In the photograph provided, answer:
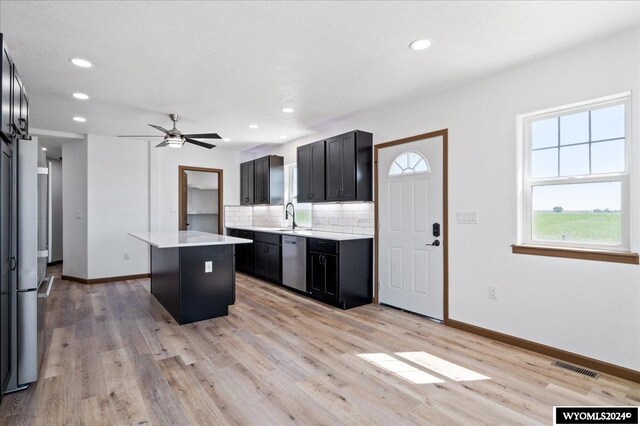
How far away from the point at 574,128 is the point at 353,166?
2313 millimetres

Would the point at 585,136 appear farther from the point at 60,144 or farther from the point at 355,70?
the point at 60,144

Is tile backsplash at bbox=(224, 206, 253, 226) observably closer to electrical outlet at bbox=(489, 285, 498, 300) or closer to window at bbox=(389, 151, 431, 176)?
window at bbox=(389, 151, 431, 176)

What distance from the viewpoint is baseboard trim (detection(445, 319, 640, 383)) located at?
243cm

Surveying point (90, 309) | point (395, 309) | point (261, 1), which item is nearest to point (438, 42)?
point (261, 1)

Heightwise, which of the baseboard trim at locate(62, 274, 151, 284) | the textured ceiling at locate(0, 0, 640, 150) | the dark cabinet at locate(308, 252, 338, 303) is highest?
the textured ceiling at locate(0, 0, 640, 150)

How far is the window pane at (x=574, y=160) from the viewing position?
2.71 m

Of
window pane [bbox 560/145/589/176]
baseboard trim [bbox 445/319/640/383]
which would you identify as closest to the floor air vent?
baseboard trim [bbox 445/319/640/383]

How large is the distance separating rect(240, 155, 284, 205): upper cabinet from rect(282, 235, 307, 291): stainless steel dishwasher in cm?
141

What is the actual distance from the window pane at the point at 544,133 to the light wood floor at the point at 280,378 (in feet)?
5.98

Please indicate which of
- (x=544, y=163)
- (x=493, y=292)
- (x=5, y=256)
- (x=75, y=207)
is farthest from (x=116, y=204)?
(x=544, y=163)

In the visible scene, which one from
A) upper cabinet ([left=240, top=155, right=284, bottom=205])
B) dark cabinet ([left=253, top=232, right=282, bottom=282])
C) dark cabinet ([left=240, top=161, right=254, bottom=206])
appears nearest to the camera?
dark cabinet ([left=253, top=232, right=282, bottom=282])

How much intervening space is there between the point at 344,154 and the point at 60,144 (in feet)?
17.7

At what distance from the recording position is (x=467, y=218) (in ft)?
11.2

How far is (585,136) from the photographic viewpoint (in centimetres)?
272
